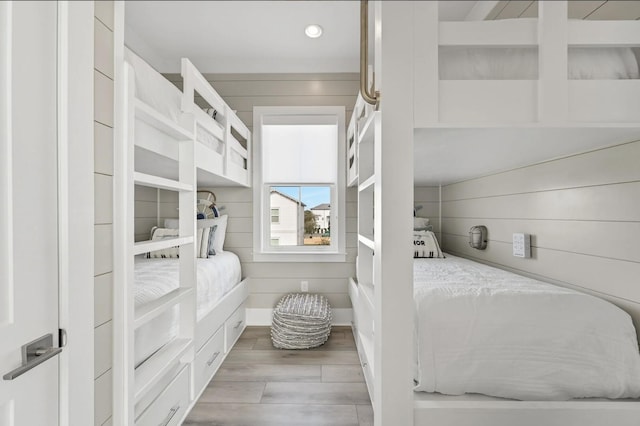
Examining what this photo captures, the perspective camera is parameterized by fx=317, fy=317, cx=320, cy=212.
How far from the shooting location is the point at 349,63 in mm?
3000

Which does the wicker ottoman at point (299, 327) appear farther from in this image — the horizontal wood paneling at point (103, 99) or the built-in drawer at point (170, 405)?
the horizontal wood paneling at point (103, 99)

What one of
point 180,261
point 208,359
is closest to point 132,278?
point 180,261

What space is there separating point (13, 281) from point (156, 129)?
2.77 feet

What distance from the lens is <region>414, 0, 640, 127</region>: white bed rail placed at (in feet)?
3.17

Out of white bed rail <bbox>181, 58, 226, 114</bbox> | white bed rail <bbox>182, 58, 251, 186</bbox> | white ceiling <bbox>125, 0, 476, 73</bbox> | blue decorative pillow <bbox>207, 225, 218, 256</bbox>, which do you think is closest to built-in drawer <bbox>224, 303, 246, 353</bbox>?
blue decorative pillow <bbox>207, 225, 218, 256</bbox>

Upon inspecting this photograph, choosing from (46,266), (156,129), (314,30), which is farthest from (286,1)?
(46,266)

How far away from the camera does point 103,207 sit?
1045 mm

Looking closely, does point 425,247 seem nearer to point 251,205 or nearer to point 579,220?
point 579,220

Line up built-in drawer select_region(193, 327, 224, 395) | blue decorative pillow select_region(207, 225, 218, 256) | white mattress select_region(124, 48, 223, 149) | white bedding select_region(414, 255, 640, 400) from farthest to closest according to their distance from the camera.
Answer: blue decorative pillow select_region(207, 225, 218, 256) < built-in drawer select_region(193, 327, 224, 395) < white mattress select_region(124, 48, 223, 149) < white bedding select_region(414, 255, 640, 400)

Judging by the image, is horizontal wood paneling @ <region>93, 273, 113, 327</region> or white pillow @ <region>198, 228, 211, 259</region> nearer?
horizontal wood paneling @ <region>93, 273, 113, 327</region>

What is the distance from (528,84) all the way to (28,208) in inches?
57.0

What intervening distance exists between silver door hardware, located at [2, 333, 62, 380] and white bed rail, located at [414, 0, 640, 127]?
1.20 meters

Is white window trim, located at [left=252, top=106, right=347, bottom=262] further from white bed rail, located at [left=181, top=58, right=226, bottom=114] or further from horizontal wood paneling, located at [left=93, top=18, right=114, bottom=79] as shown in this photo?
horizontal wood paneling, located at [left=93, top=18, right=114, bottom=79]

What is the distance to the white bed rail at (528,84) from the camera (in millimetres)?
966
